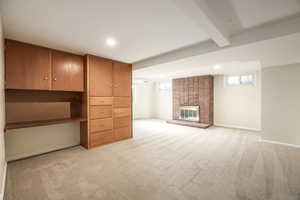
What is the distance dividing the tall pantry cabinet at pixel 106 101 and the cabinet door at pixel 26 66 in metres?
0.80

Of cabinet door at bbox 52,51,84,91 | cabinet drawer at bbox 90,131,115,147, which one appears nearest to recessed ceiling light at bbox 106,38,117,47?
cabinet door at bbox 52,51,84,91

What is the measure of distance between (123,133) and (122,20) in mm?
3058

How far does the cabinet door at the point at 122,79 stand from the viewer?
3754 millimetres

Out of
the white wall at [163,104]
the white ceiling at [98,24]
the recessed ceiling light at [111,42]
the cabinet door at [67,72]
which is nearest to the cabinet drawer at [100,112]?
the cabinet door at [67,72]

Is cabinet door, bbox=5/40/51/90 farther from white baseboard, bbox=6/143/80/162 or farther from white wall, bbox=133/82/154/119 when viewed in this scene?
white wall, bbox=133/82/154/119

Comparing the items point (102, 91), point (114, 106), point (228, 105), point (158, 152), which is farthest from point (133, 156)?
point (228, 105)

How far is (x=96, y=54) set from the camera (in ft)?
10.4

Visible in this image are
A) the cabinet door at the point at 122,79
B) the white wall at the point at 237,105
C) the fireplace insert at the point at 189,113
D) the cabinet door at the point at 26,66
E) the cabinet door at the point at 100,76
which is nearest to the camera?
the cabinet door at the point at 26,66

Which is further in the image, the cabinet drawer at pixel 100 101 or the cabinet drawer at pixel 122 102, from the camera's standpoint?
the cabinet drawer at pixel 122 102

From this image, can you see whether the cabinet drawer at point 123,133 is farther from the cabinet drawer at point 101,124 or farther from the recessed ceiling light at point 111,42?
the recessed ceiling light at point 111,42

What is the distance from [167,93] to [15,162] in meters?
6.80

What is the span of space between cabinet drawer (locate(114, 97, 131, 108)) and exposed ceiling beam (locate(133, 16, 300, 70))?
1634 mm

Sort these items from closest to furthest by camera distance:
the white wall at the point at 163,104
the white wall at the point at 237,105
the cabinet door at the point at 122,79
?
the cabinet door at the point at 122,79
the white wall at the point at 237,105
the white wall at the point at 163,104

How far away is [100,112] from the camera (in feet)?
11.2
